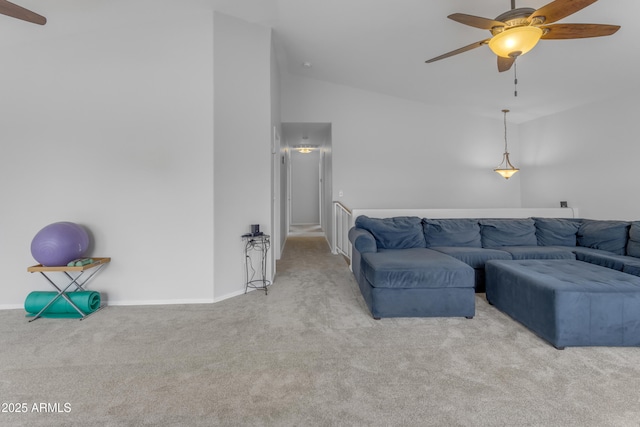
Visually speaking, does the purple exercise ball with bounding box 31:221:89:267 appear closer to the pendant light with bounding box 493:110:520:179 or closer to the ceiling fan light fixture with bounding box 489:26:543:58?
the ceiling fan light fixture with bounding box 489:26:543:58

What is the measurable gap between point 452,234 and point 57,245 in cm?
425

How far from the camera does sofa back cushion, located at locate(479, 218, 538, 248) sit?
3861 mm

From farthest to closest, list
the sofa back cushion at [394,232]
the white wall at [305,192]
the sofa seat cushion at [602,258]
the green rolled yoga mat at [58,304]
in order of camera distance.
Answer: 1. the white wall at [305,192]
2. the sofa back cushion at [394,232]
3. the sofa seat cushion at [602,258]
4. the green rolled yoga mat at [58,304]

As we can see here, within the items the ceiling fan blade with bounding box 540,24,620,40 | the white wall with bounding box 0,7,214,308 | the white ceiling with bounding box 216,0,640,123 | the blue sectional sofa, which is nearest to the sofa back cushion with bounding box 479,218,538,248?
the blue sectional sofa

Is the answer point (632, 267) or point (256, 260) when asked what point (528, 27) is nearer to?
point (632, 267)

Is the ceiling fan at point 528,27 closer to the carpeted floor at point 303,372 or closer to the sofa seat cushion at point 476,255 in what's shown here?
the sofa seat cushion at point 476,255

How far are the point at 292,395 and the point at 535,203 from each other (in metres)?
5.73

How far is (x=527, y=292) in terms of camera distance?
237cm

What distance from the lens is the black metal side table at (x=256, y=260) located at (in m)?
3.45

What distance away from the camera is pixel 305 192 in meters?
11.5

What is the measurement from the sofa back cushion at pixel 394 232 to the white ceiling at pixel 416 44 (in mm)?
2252

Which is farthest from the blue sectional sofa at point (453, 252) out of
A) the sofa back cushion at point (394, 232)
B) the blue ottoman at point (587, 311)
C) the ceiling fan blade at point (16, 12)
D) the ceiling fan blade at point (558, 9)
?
the ceiling fan blade at point (16, 12)

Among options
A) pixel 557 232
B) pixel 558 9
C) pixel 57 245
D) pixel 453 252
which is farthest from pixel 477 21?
pixel 57 245

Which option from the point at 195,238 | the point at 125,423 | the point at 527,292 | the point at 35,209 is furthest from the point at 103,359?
the point at 527,292
